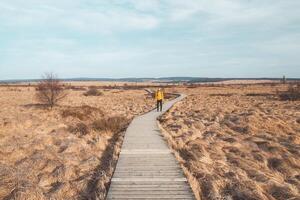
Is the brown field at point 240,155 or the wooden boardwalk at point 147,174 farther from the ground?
the wooden boardwalk at point 147,174

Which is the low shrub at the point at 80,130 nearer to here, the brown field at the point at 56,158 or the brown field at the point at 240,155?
the brown field at the point at 56,158

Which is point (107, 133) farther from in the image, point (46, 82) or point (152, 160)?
point (46, 82)

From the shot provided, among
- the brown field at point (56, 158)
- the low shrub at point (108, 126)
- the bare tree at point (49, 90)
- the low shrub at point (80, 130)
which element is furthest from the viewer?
the bare tree at point (49, 90)

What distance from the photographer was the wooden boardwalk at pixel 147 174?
7220 mm

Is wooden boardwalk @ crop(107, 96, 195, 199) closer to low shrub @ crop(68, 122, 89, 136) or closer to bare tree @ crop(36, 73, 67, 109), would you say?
low shrub @ crop(68, 122, 89, 136)

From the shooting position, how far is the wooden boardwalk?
23.7ft

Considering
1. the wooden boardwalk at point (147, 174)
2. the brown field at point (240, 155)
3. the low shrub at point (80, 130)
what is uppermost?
the wooden boardwalk at point (147, 174)

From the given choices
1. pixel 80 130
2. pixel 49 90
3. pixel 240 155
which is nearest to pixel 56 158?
pixel 80 130

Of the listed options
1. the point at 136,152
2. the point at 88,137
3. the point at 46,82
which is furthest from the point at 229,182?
the point at 46,82

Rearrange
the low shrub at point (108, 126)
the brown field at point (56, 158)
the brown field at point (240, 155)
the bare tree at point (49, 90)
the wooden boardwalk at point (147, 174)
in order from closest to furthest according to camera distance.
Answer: the wooden boardwalk at point (147, 174), the brown field at point (56, 158), the brown field at point (240, 155), the low shrub at point (108, 126), the bare tree at point (49, 90)

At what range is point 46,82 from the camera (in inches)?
1077

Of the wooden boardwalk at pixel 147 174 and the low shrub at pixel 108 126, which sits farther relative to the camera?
the low shrub at pixel 108 126

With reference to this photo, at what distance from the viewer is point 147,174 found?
8500mm

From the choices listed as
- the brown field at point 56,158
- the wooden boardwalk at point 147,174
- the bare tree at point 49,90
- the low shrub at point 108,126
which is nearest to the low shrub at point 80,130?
the brown field at point 56,158
